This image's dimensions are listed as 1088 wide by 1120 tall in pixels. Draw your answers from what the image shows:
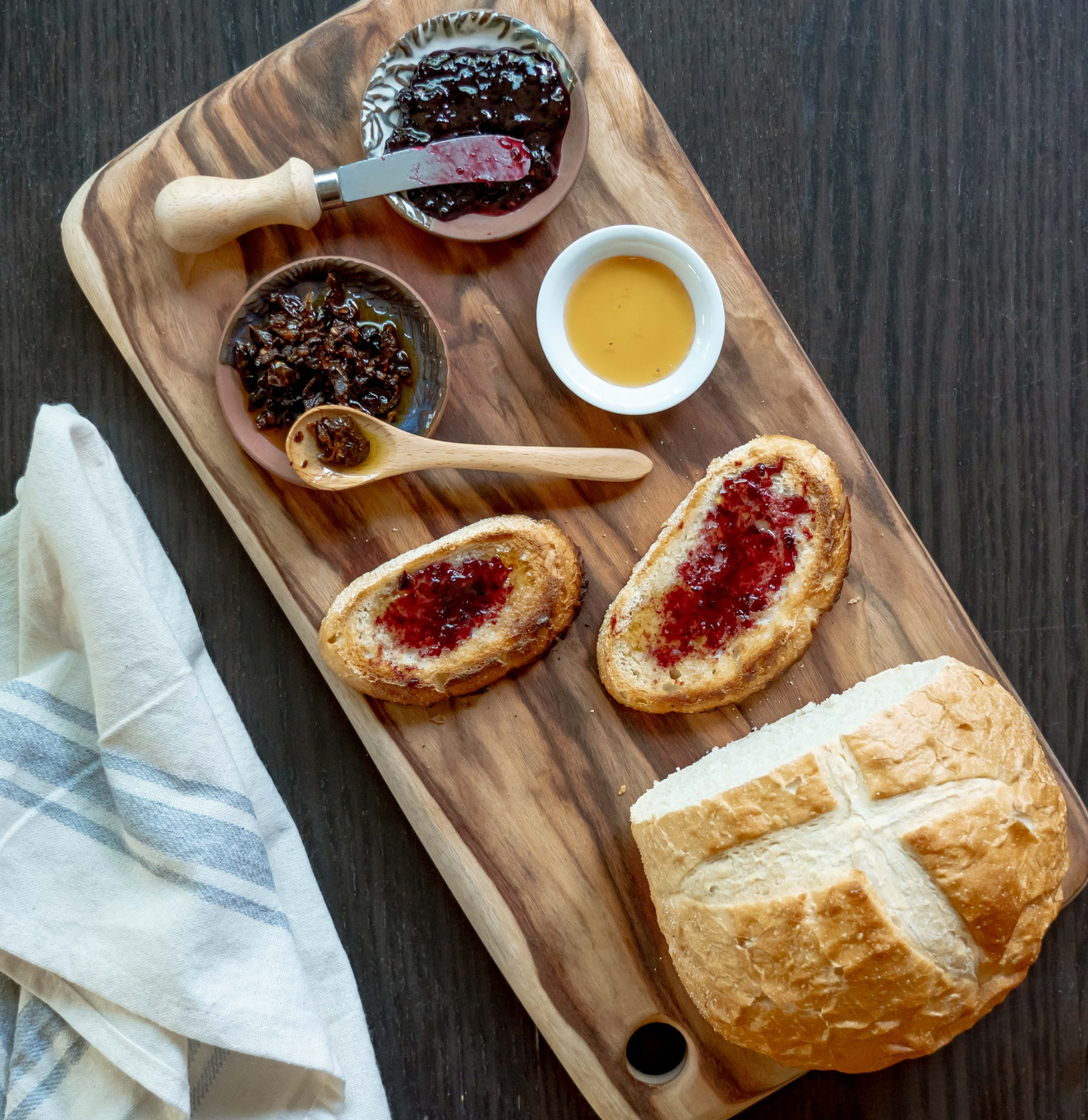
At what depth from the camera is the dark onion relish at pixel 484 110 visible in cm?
284

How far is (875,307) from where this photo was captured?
3.18 m

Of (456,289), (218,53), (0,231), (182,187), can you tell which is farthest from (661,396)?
(0,231)

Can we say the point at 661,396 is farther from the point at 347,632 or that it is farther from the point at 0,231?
the point at 0,231

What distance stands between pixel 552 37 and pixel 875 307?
4.77 ft

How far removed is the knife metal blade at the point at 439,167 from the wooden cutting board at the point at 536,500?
0.17 metres

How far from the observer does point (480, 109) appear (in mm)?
2840

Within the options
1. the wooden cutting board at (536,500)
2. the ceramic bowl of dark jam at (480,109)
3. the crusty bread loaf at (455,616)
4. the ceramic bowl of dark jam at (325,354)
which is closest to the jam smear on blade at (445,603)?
the crusty bread loaf at (455,616)

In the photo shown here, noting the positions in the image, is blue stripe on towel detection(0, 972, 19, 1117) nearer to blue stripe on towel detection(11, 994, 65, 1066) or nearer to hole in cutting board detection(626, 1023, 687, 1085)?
blue stripe on towel detection(11, 994, 65, 1066)

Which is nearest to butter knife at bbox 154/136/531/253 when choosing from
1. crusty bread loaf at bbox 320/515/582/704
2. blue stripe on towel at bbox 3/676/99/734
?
crusty bread loaf at bbox 320/515/582/704

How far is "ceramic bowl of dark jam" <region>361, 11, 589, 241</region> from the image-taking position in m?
2.84

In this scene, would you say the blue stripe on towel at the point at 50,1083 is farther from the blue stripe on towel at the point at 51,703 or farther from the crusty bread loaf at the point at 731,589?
the crusty bread loaf at the point at 731,589

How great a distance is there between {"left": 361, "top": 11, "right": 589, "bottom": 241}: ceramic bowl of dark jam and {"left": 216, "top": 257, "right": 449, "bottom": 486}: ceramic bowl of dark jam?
0.96 feet

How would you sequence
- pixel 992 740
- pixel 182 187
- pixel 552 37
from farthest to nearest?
1. pixel 552 37
2. pixel 182 187
3. pixel 992 740

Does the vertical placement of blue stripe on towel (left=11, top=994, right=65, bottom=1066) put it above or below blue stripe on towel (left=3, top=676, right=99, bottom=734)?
below
